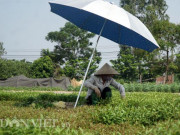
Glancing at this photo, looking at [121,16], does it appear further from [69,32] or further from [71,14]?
[69,32]

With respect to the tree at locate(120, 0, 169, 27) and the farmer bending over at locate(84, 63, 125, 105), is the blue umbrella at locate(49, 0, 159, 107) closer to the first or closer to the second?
the farmer bending over at locate(84, 63, 125, 105)

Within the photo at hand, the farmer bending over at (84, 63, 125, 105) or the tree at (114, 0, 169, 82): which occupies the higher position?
the tree at (114, 0, 169, 82)

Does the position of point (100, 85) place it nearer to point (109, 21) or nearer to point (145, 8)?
point (109, 21)

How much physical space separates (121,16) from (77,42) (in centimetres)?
3456

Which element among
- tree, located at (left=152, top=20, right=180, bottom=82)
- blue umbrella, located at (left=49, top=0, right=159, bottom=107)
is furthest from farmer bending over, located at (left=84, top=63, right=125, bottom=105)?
tree, located at (left=152, top=20, right=180, bottom=82)

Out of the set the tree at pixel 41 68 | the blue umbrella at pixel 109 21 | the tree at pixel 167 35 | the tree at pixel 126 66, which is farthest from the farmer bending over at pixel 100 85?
the tree at pixel 41 68

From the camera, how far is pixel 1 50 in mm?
44469

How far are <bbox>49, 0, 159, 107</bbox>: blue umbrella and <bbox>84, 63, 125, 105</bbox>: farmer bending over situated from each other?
1.14 meters

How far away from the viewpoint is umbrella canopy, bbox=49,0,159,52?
6301mm

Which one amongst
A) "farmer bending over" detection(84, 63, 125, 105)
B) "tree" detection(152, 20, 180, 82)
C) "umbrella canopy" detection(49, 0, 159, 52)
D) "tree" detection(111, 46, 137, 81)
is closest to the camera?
"umbrella canopy" detection(49, 0, 159, 52)

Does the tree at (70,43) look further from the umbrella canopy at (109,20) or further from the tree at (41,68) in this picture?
the umbrella canopy at (109,20)

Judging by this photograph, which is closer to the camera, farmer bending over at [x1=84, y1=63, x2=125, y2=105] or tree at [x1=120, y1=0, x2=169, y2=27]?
farmer bending over at [x1=84, y1=63, x2=125, y2=105]

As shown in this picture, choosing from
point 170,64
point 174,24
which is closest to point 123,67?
point 170,64

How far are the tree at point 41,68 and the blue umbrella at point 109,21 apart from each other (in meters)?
26.7
